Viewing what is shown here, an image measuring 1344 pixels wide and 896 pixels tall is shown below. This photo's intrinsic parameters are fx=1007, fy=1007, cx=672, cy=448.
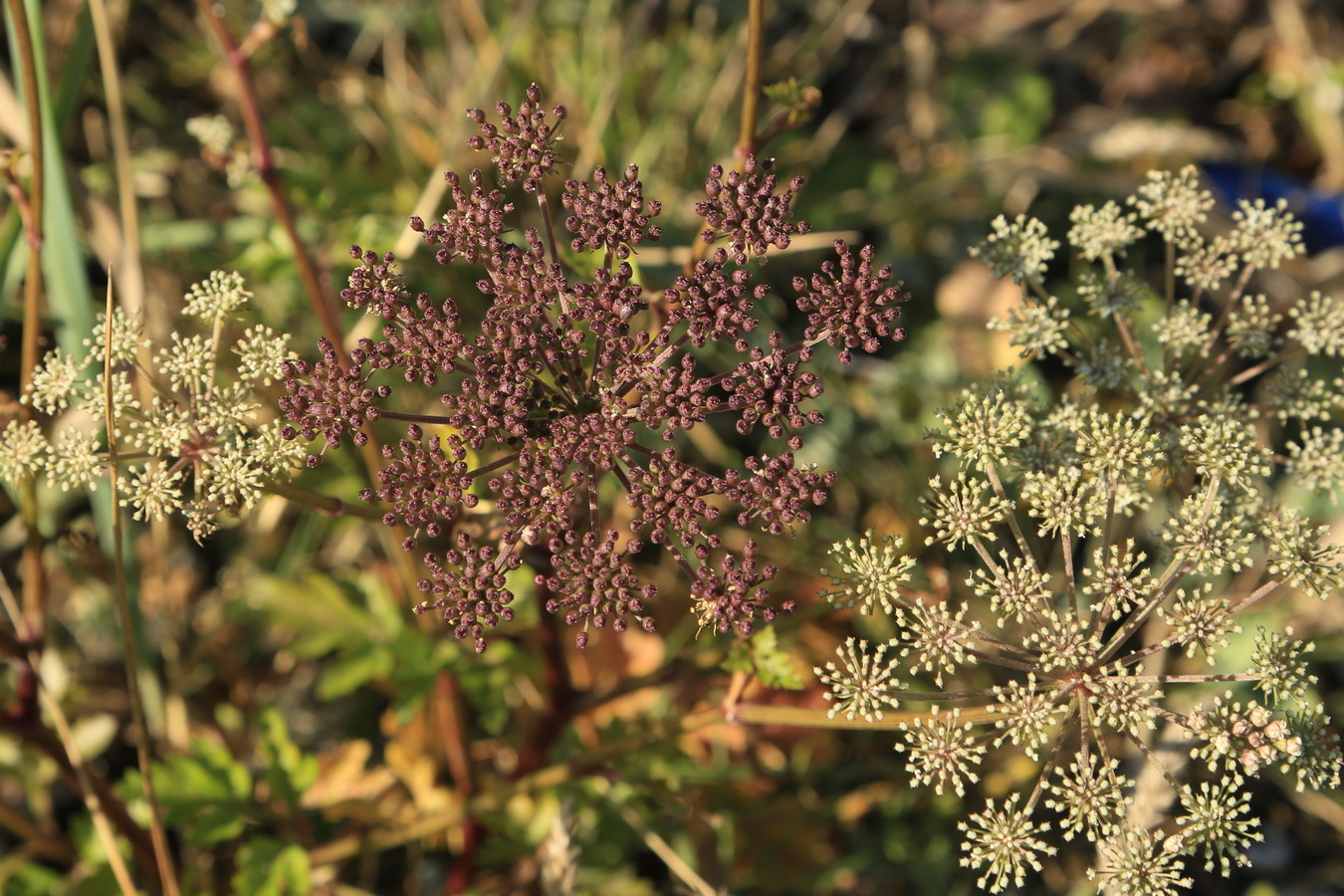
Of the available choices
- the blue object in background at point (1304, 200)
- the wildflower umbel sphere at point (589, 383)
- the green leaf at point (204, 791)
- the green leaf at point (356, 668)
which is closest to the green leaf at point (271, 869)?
the green leaf at point (204, 791)

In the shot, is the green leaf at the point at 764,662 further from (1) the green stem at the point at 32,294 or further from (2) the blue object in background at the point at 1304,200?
(2) the blue object in background at the point at 1304,200

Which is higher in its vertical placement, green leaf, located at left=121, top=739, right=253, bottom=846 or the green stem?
the green stem

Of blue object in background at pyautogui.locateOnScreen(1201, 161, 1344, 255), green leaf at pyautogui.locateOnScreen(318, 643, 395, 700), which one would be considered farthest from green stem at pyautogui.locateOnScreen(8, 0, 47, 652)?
blue object in background at pyautogui.locateOnScreen(1201, 161, 1344, 255)

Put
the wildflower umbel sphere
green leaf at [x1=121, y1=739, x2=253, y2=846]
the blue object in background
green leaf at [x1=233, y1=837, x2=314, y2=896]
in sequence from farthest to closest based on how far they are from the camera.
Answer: the blue object in background → green leaf at [x1=121, y1=739, x2=253, y2=846] → green leaf at [x1=233, y1=837, x2=314, y2=896] → the wildflower umbel sphere

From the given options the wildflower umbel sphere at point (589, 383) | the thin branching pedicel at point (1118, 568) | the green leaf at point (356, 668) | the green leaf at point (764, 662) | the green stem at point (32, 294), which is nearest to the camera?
the wildflower umbel sphere at point (589, 383)

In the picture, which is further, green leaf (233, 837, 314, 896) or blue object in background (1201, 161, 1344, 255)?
blue object in background (1201, 161, 1344, 255)

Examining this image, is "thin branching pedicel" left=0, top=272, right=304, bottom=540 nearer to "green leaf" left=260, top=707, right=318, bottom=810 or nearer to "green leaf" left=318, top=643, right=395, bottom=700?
"green leaf" left=318, top=643, right=395, bottom=700

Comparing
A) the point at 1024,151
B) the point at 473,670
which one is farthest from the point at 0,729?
the point at 1024,151

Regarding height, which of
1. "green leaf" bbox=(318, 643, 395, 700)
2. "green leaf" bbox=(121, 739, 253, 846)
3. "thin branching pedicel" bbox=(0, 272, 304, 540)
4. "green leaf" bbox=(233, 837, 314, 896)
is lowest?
"green leaf" bbox=(233, 837, 314, 896)
